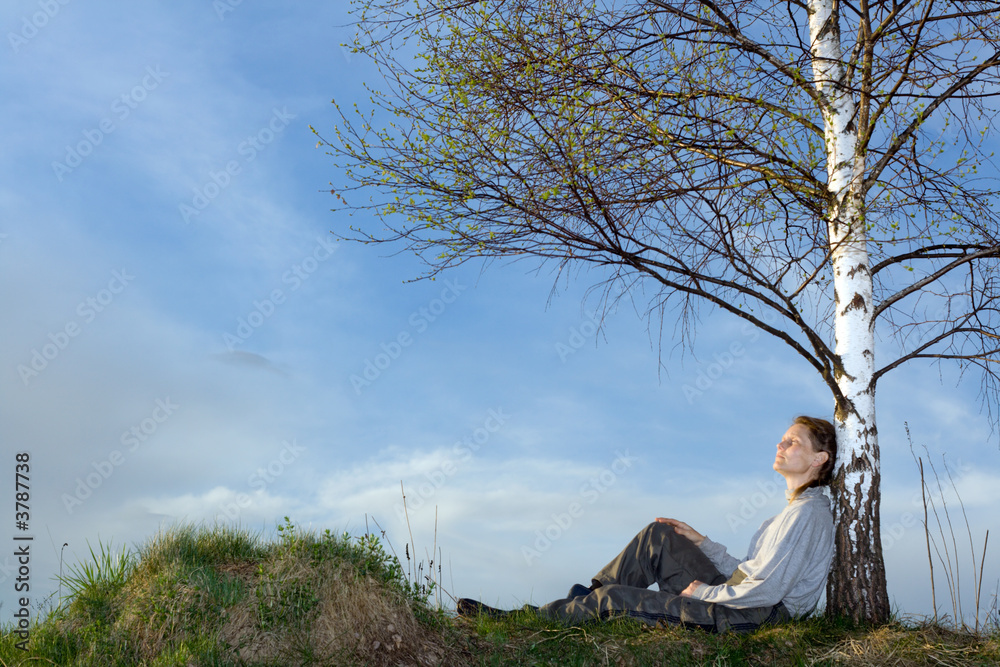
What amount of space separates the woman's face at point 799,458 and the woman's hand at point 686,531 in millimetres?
826

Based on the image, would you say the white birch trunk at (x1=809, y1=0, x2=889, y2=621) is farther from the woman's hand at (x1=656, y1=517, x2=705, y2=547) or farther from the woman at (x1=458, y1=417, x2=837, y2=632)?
the woman's hand at (x1=656, y1=517, x2=705, y2=547)

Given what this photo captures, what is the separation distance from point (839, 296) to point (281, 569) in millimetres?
4929

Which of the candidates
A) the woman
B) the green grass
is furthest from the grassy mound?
the woman

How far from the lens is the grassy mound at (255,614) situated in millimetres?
4957

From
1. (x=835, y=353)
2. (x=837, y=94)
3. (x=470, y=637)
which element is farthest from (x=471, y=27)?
(x=470, y=637)

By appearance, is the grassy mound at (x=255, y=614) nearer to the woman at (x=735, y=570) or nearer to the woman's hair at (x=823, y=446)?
the woman at (x=735, y=570)

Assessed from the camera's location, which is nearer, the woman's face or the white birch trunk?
the white birch trunk

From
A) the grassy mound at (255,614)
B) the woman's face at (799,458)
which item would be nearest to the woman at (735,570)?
the woman's face at (799,458)

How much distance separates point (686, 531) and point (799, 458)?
1.07 m

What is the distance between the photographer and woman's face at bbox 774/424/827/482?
5.87 metres

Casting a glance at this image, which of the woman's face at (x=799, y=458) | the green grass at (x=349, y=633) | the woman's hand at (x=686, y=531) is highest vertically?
the woman's face at (x=799, y=458)

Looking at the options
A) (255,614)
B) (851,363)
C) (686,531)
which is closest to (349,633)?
(255,614)

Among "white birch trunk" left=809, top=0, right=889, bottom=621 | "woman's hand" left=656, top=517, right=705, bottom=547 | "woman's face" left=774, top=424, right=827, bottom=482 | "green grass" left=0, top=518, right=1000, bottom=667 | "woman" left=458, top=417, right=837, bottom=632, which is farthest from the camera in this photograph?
"woman's hand" left=656, top=517, right=705, bottom=547

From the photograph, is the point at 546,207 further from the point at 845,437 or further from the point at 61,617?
the point at 61,617
